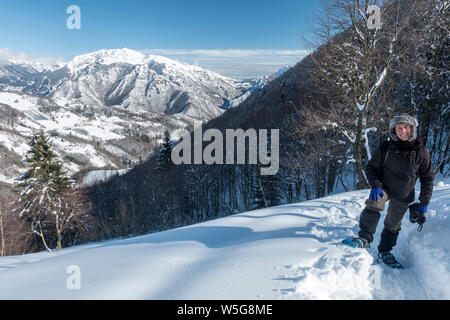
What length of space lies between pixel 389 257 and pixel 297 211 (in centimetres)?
254

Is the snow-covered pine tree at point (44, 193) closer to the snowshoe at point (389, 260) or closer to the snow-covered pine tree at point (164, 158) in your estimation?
the snowshoe at point (389, 260)

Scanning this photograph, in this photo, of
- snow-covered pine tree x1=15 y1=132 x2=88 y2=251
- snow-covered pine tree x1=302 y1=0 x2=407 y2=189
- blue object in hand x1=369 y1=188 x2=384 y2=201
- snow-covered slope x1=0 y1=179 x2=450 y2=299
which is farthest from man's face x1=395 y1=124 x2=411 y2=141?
snow-covered pine tree x1=15 y1=132 x2=88 y2=251

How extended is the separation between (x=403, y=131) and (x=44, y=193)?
25989 millimetres

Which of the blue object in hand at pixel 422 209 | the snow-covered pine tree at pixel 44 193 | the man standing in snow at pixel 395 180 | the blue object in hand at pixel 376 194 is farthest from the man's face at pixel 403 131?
the snow-covered pine tree at pixel 44 193

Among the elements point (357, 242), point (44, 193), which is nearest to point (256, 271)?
point (357, 242)

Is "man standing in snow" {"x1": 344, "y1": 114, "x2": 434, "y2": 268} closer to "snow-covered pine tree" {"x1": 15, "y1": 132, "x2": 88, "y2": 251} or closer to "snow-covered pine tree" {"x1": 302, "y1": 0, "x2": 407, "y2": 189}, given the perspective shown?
"snow-covered pine tree" {"x1": 302, "y1": 0, "x2": 407, "y2": 189}

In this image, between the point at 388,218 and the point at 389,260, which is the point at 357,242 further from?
the point at 388,218

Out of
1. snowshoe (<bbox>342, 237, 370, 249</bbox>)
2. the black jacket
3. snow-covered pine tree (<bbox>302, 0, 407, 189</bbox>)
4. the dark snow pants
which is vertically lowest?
snowshoe (<bbox>342, 237, 370, 249</bbox>)

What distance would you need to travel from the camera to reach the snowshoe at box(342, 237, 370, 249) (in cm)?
369

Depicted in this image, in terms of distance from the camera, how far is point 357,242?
3.71 m

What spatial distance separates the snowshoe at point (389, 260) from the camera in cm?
333

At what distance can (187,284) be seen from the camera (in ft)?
9.48

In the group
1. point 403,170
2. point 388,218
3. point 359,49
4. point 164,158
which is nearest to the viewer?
point 403,170
